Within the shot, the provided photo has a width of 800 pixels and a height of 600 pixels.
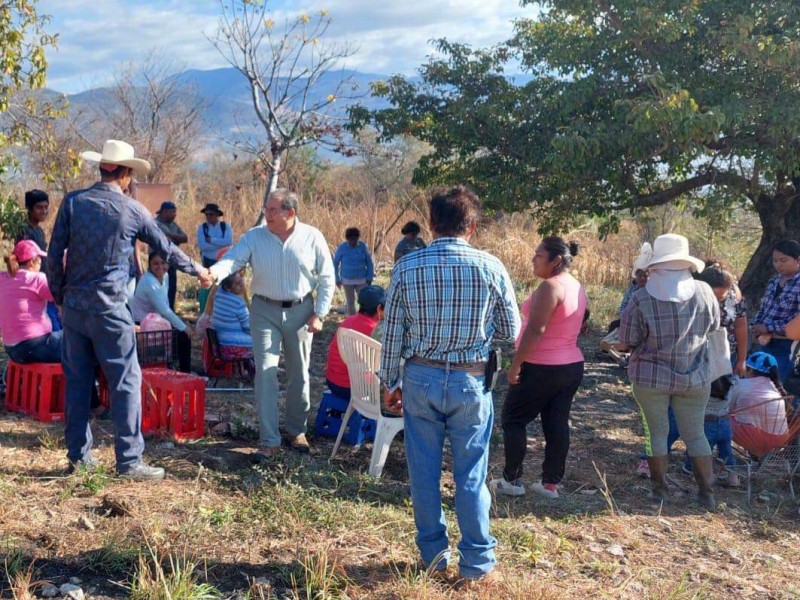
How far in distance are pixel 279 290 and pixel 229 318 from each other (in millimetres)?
2592

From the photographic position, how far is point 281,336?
6.04 meters

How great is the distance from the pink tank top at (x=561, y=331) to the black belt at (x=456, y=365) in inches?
56.4

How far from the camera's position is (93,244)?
504 cm

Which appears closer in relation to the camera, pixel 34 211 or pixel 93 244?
pixel 93 244

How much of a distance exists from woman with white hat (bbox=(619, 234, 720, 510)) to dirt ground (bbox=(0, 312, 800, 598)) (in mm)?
638

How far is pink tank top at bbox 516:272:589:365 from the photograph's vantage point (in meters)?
5.32

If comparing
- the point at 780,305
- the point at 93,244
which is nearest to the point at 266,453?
the point at 93,244

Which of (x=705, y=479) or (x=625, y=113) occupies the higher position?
(x=625, y=113)

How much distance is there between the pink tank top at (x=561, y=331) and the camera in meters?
5.32

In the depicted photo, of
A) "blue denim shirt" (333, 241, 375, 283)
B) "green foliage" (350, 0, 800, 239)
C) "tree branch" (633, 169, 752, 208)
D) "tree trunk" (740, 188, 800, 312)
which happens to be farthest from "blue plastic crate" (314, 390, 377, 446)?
"tree trunk" (740, 188, 800, 312)

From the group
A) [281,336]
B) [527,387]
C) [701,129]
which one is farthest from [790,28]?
[281,336]

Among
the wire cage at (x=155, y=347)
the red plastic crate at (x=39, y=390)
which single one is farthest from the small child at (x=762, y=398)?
the red plastic crate at (x=39, y=390)

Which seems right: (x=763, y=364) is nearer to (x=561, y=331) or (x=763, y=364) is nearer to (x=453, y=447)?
(x=561, y=331)

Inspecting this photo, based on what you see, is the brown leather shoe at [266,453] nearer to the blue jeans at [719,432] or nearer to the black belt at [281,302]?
the black belt at [281,302]
